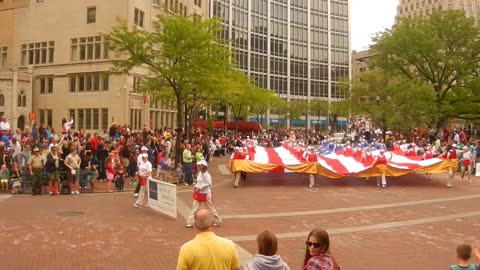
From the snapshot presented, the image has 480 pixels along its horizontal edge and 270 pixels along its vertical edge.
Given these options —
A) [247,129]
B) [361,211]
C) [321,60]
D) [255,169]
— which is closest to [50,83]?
[247,129]

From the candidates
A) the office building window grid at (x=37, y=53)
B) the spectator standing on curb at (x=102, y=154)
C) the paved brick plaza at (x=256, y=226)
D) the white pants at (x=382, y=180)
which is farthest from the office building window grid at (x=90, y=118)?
the white pants at (x=382, y=180)

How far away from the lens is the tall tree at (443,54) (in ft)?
145

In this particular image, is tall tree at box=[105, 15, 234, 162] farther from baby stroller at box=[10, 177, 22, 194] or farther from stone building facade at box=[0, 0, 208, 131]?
stone building facade at box=[0, 0, 208, 131]

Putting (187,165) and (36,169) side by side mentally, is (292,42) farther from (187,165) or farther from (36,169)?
(36,169)

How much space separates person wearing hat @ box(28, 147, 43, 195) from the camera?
1858cm

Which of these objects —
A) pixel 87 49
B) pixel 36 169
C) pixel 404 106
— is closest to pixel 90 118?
pixel 87 49

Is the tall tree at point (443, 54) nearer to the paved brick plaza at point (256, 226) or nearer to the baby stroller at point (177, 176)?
the paved brick plaza at point (256, 226)

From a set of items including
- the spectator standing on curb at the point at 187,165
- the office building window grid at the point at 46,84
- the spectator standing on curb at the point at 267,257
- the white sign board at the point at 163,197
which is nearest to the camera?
the spectator standing on curb at the point at 267,257

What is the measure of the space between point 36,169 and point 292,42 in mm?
93039

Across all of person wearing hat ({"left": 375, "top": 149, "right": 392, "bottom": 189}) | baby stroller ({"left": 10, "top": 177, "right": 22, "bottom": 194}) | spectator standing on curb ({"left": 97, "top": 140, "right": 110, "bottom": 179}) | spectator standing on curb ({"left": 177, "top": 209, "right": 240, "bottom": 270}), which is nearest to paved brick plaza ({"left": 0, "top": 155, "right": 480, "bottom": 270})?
baby stroller ({"left": 10, "top": 177, "right": 22, "bottom": 194})

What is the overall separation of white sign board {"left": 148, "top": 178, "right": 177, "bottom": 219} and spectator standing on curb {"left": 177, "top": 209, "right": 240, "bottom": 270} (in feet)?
30.2

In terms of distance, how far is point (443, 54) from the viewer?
44906 millimetres

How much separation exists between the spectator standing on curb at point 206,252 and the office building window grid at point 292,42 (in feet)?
290

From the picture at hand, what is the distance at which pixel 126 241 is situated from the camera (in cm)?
1151
